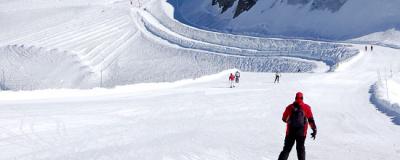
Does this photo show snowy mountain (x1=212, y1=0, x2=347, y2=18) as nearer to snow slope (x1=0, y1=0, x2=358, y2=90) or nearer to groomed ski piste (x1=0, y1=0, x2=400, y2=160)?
snow slope (x1=0, y1=0, x2=358, y2=90)

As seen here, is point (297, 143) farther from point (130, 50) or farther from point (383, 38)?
point (130, 50)

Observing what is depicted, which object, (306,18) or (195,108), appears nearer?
(195,108)

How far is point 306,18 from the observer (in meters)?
75.9

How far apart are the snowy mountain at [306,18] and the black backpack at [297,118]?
2461 inches

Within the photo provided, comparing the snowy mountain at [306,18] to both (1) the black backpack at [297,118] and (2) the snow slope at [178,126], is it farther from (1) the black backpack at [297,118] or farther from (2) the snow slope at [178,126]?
(1) the black backpack at [297,118]

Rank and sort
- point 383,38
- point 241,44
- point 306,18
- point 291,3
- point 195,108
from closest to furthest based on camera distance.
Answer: point 195,108 → point 383,38 → point 241,44 → point 306,18 → point 291,3

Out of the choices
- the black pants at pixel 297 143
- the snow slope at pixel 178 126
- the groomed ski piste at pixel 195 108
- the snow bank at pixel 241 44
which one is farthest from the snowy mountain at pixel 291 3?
the black pants at pixel 297 143

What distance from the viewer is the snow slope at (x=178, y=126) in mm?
11328

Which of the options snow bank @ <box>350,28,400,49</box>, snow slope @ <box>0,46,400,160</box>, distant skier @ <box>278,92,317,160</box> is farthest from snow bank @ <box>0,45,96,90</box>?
distant skier @ <box>278,92,317,160</box>

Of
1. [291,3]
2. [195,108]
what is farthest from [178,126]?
[291,3]

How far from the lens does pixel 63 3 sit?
3846 inches

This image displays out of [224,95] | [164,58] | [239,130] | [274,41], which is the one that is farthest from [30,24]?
[239,130]

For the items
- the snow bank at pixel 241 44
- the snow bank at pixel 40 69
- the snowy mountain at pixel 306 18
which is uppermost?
the snowy mountain at pixel 306 18

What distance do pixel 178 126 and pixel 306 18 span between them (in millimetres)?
63830
